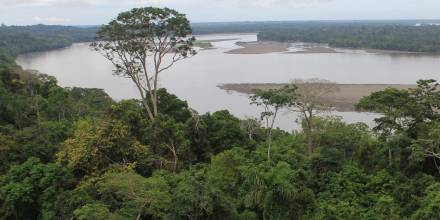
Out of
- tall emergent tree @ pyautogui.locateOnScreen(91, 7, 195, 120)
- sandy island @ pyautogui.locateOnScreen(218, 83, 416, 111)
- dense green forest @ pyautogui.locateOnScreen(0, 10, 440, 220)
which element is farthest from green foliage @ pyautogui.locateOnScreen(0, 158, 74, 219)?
sandy island @ pyautogui.locateOnScreen(218, 83, 416, 111)

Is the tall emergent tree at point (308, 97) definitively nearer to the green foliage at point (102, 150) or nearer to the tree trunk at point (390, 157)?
the tree trunk at point (390, 157)

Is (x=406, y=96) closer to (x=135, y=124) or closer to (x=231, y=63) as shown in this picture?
(x=135, y=124)

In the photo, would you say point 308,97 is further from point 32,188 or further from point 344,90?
point 344,90

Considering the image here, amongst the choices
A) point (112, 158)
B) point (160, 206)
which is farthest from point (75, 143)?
point (160, 206)

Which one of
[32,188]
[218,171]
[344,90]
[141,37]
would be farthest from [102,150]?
[344,90]

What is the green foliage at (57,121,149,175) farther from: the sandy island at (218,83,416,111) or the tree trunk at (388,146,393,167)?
the sandy island at (218,83,416,111)
